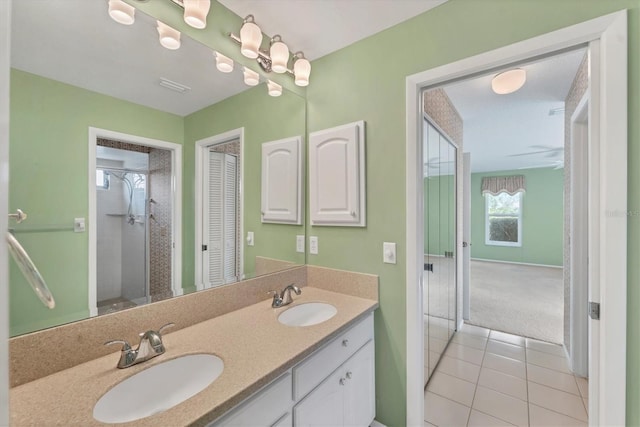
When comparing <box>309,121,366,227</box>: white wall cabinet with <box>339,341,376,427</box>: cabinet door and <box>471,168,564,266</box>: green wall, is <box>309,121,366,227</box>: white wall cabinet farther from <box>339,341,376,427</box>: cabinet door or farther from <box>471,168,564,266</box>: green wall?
<box>471,168,564,266</box>: green wall

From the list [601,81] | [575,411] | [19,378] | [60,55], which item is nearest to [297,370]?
[19,378]

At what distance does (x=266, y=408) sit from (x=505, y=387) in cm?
209

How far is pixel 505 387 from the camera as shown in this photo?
2059 millimetres

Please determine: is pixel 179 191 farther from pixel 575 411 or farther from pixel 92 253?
pixel 575 411

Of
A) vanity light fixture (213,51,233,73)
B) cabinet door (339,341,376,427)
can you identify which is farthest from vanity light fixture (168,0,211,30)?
cabinet door (339,341,376,427)

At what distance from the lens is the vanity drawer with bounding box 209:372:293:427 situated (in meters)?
0.82

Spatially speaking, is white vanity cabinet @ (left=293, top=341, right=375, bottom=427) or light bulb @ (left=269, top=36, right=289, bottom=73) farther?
light bulb @ (left=269, top=36, right=289, bottom=73)

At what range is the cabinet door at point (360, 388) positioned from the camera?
4.39 feet

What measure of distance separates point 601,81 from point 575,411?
2.08 metres

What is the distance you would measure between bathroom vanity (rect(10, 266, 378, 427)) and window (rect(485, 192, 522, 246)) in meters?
7.18

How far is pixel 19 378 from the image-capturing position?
814 mm

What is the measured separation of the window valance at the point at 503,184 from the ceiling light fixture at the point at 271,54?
277 inches

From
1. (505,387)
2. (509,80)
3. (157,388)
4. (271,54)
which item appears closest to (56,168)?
(157,388)

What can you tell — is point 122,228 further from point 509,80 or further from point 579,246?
point 579,246
